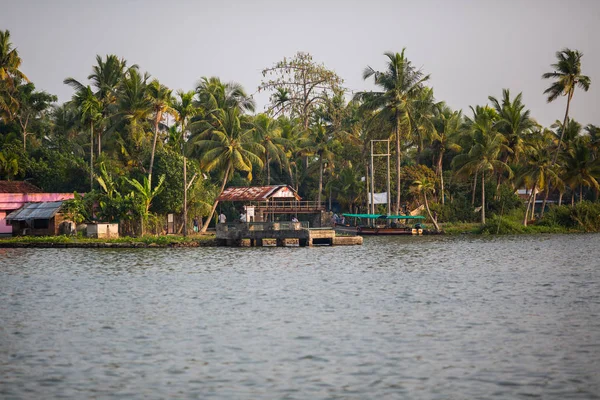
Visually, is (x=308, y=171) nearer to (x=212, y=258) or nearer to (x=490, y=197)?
(x=490, y=197)

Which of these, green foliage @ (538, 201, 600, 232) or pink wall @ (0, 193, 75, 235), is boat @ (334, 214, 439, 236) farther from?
pink wall @ (0, 193, 75, 235)

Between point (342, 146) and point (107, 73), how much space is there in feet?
86.0

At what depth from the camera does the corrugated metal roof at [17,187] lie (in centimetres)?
6061

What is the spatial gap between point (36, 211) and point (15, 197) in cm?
379

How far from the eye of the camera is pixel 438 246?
5419 centimetres

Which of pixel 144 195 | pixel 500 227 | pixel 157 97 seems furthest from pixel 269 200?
pixel 500 227

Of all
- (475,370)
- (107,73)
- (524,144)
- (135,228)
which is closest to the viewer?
(475,370)

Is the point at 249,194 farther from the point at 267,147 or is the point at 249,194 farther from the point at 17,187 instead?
the point at 17,187

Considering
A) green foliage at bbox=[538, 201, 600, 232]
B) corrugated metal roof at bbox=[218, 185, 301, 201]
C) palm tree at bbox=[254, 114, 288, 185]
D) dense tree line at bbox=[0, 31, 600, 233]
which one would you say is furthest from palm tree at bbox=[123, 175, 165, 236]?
green foliage at bbox=[538, 201, 600, 232]

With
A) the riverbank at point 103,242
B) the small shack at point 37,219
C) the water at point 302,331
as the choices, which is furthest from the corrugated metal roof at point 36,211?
the water at point 302,331

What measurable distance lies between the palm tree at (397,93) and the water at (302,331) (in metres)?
29.5

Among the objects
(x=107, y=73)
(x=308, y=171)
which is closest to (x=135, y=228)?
(x=107, y=73)

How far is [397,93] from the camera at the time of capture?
68.7 m

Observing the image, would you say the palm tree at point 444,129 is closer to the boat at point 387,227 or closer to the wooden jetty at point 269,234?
the boat at point 387,227
